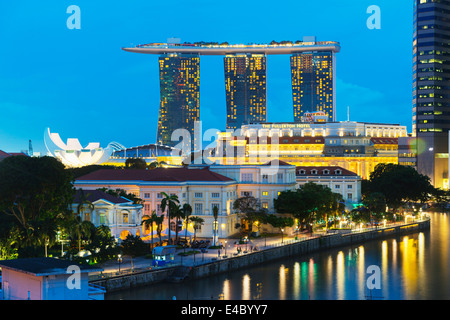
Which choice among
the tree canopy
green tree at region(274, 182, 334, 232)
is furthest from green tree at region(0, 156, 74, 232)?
the tree canopy

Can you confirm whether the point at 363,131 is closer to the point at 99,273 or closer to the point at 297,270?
the point at 297,270

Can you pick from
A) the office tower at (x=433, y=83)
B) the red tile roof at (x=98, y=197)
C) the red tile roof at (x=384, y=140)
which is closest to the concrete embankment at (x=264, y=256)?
the red tile roof at (x=98, y=197)

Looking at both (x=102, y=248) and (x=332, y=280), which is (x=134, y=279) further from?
(x=332, y=280)

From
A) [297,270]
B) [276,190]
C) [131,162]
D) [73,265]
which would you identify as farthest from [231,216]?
[131,162]

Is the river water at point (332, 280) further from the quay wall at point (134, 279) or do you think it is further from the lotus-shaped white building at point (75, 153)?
the lotus-shaped white building at point (75, 153)

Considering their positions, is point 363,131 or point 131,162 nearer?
point 131,162
